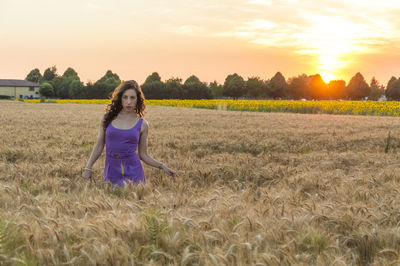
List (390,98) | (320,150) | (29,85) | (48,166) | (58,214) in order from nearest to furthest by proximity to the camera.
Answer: (58,214)
(48,166)
(320,150)
(390,98)
(29,85)

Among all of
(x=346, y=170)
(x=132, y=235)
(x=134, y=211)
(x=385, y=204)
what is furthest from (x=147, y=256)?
(x=346, y=170)

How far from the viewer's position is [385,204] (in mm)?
3715

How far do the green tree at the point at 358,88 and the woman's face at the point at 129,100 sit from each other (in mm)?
105801

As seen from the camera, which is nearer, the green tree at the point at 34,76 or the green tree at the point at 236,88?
the green tree at the point at 236,88

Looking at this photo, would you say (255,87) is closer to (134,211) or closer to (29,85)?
(29,85)

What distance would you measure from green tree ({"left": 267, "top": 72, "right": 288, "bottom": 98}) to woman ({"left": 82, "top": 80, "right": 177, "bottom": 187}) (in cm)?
8946

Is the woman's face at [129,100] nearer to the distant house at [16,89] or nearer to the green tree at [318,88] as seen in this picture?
the green tree at [318,88]

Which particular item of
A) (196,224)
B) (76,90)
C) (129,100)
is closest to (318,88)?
(76,90)

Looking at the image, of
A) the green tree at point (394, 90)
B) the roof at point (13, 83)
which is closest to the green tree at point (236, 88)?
the green tree at point (394, 90)

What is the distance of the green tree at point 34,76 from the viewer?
509ft

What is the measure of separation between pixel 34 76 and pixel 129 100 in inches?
6551

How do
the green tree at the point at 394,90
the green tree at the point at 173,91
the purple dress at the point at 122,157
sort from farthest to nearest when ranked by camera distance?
the green tree at the point at 394,90 → the green tree at the point at 173,91 → the purple dress at the point at 122,157

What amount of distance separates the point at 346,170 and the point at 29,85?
134583 mm

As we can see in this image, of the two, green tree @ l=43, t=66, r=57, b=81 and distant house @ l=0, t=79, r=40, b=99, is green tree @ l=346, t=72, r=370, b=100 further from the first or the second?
green tree @ l=43, t=66, r=57, b=81
